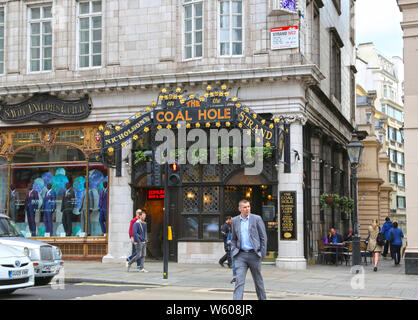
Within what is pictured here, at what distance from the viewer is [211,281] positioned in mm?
16625

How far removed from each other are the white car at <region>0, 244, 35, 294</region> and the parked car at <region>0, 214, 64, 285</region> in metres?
1.27

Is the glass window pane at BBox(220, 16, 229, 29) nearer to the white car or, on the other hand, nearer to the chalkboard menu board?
the chalkboard menu board

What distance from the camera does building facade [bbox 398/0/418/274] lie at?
18.4m

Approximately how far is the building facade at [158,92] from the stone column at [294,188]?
0.11 feet

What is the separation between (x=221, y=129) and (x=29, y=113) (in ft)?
25.2

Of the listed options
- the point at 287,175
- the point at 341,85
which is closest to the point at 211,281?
the point at 287,175

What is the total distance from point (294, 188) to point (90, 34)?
983cm

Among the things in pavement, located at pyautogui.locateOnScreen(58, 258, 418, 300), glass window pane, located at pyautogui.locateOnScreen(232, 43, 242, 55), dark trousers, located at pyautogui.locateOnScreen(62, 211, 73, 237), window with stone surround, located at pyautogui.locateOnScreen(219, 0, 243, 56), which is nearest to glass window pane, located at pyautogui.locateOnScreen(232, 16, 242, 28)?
window with stone surround, located at pyautogui.locateOnScreen(219, 0, 243, 56)

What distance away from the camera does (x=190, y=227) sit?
72.4 feet

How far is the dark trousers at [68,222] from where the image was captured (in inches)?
932

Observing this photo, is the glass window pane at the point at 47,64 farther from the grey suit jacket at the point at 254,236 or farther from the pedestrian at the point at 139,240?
the grey suit jacket at the point at 254,236
